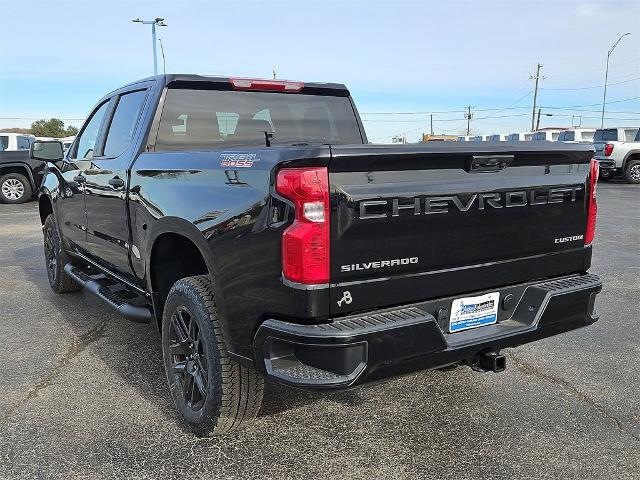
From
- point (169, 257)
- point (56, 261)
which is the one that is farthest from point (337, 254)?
point (56, 261)

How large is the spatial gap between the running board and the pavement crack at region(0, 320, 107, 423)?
438 mm

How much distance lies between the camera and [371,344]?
234cm

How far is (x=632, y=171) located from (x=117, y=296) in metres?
20.7

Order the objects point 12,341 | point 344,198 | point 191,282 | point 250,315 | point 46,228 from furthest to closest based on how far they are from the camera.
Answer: point 46,228
point 12,341
point 191,282
point 250,315
point 344,198

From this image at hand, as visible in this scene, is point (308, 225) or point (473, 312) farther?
point (473, 312)

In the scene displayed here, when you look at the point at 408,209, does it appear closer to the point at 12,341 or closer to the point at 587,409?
the point at 587,409

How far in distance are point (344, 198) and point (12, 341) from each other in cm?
355

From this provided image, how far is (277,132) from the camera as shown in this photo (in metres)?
4.30

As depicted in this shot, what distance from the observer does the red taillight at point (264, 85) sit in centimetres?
414

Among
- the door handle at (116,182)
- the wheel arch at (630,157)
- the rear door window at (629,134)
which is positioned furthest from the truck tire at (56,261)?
the rear door window at (629,134)

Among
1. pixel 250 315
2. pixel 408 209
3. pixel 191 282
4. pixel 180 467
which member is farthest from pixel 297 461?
pixel 408 209

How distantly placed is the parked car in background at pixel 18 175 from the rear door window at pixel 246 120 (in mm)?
12897

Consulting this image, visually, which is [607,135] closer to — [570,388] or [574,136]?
[574,136]

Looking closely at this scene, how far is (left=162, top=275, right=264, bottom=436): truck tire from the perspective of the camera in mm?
2807
